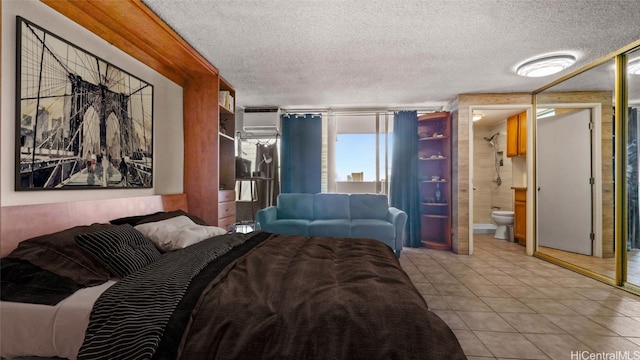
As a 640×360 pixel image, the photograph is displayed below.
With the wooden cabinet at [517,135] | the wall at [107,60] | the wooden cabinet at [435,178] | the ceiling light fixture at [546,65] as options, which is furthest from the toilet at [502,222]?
the wall at [107,60]

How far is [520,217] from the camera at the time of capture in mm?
4855

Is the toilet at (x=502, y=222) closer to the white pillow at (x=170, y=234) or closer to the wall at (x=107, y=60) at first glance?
the white pillow at (x=170, y=234)

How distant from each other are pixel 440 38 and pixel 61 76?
3127 mm

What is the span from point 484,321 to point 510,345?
318mm

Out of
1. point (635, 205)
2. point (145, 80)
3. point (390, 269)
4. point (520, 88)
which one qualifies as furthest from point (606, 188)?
point (145, 80)

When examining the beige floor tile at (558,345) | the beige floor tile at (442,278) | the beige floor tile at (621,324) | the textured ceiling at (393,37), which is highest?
the textured ceiling at (393,37)

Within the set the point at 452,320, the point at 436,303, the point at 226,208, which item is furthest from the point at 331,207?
the point at 452,320

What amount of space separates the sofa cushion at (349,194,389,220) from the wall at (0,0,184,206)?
103 inches

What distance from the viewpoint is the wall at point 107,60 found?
167 centimetres

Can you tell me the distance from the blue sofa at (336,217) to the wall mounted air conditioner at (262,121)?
128cm

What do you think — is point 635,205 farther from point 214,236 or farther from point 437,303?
point 214,236

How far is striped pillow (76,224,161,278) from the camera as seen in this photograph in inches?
62.3

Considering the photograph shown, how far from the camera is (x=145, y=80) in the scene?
115 inches

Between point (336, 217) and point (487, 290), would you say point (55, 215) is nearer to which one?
point (336, 217)
